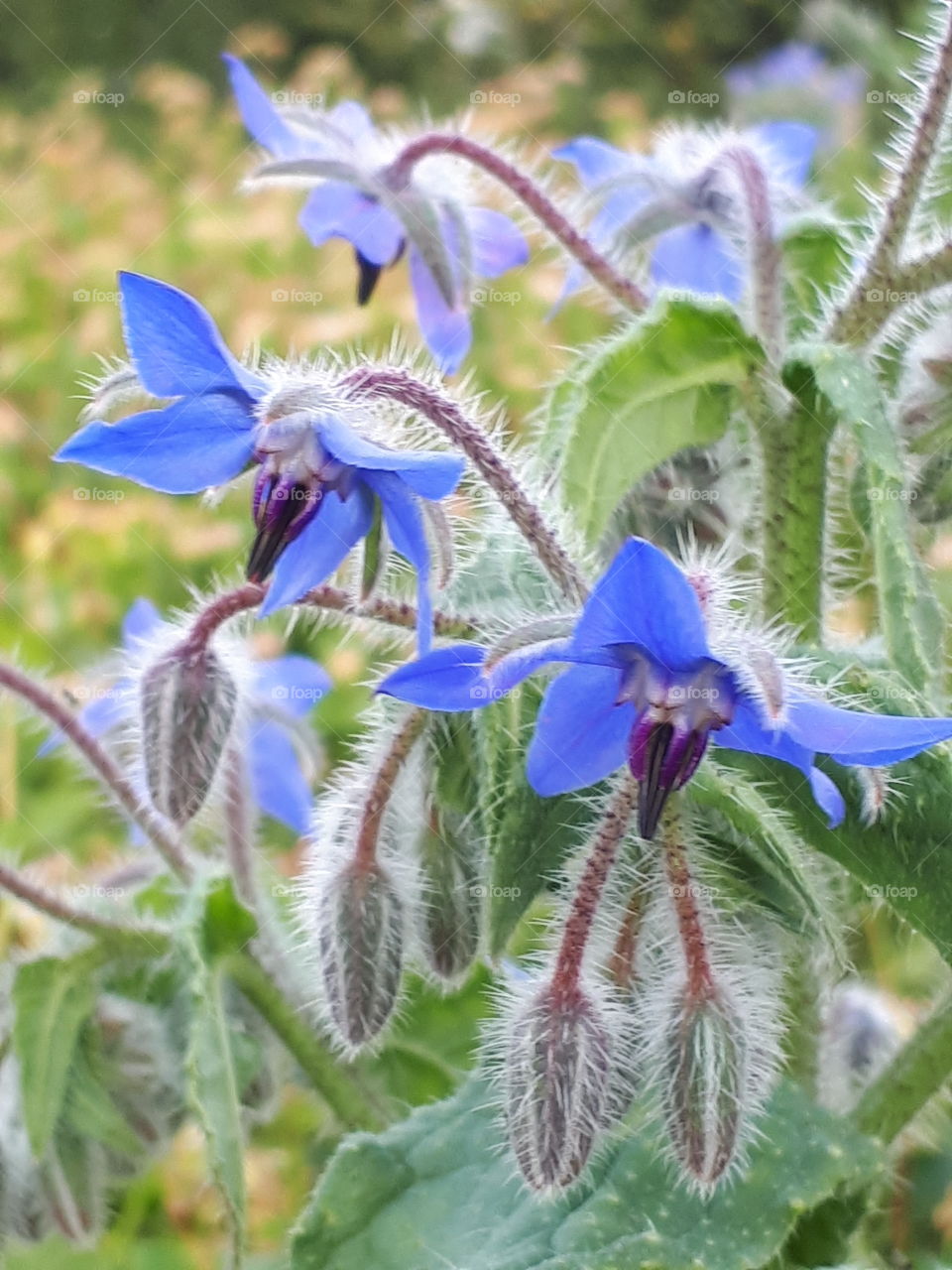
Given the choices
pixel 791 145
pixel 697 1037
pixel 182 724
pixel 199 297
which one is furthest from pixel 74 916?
pixel 199 297

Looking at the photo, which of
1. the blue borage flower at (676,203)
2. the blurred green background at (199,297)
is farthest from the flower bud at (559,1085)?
the blue borage flower at (676,203)

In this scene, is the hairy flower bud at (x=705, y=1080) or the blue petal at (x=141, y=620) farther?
the blue petal at (x=141, y=620)

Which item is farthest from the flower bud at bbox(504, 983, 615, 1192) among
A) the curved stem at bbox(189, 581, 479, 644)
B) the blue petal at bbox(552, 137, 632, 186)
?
the blue petal at bbox(552, 137, 632, 186)

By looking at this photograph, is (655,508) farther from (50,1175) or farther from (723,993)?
(50,1175)

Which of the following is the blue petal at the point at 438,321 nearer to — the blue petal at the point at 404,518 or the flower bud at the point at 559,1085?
the blue petal at the point at 404,518

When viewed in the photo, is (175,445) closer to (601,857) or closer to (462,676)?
(462,676)

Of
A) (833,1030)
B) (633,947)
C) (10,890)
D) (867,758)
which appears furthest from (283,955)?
(867,758)
